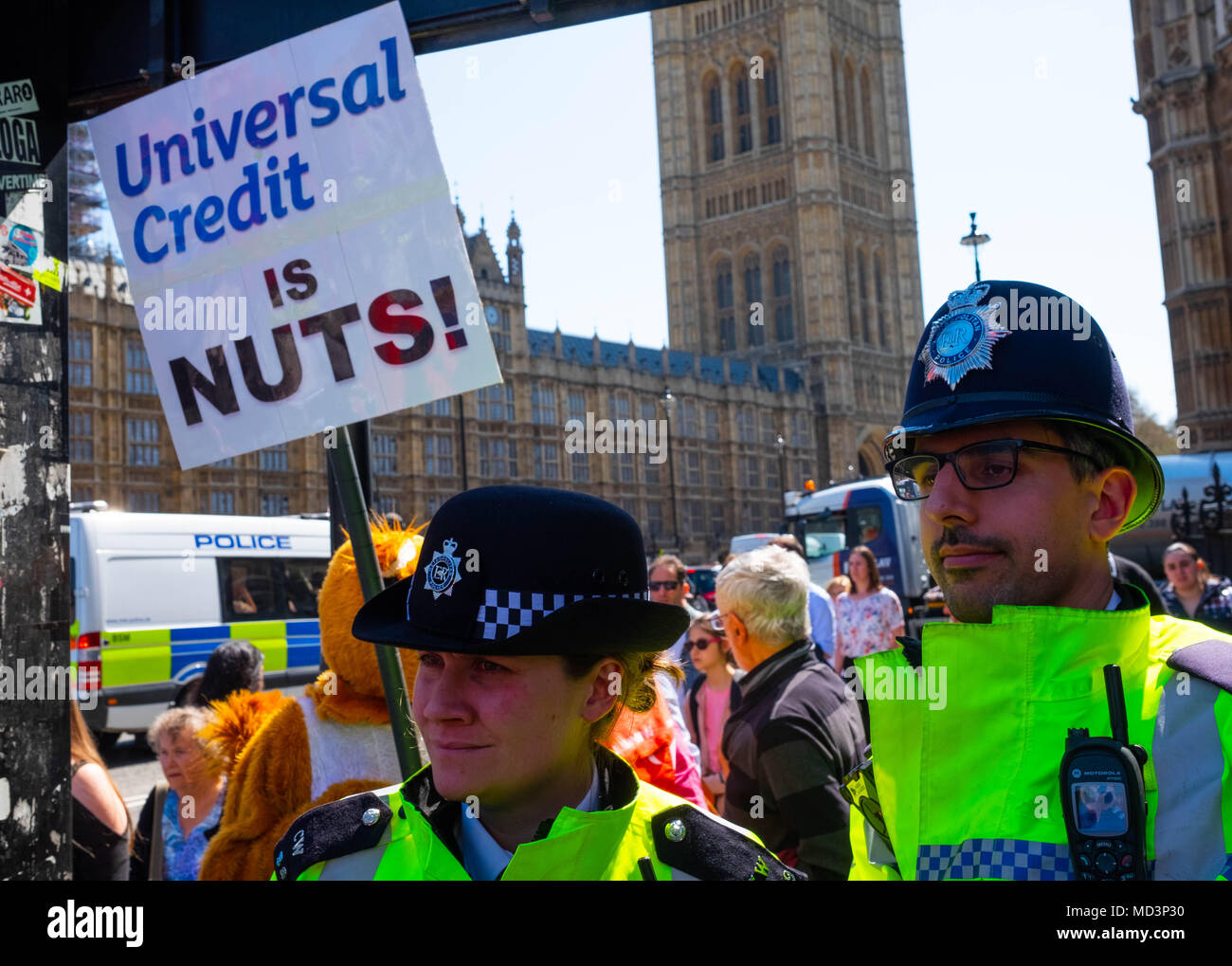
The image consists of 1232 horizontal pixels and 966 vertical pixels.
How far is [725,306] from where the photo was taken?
69250mm

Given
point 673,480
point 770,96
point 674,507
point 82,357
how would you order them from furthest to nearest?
point 770,96, point 674,507, point 673,480, point 82,357

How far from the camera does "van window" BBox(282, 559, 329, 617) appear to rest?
13281 millimetres

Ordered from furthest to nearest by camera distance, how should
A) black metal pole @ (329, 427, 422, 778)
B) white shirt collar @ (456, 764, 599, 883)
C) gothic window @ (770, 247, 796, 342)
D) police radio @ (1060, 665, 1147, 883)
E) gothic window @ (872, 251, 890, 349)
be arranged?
gothic window @ (872, 251, 890, 349) < gothic window @ (770, 247, 796, 342) < black metal pole @ (329, 427, 422, 778) < white shirt collar @ (456, 764, 599, 883) < police radio @ (1060, 665, 1147, 883)

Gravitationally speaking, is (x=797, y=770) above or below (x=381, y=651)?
below

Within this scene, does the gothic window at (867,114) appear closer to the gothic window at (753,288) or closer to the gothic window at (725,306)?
the gothic window at (753,288)

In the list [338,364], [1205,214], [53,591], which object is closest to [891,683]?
[338,364]

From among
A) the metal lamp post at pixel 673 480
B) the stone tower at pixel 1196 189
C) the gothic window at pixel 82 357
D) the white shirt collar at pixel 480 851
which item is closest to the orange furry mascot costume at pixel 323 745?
the white shirt collar at pixel 480 851

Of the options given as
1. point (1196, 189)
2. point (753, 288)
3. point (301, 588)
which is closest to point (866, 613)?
point (301, 588)

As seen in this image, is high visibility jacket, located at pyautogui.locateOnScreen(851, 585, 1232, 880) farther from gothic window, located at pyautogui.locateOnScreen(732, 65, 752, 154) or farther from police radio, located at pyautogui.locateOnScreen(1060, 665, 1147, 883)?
gothic window, located at pyautogui.locateOnScreen(732, 65, 752, 154)

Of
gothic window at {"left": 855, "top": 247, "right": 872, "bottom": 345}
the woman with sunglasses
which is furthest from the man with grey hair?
gothic window at {"left": 855, "top": 247, "right": 872, "bottom": 345}

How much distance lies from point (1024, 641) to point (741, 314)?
67.8 m

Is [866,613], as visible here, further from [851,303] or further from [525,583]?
[851,303]

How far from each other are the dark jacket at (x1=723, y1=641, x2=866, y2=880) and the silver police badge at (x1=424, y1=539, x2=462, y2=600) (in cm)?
155
